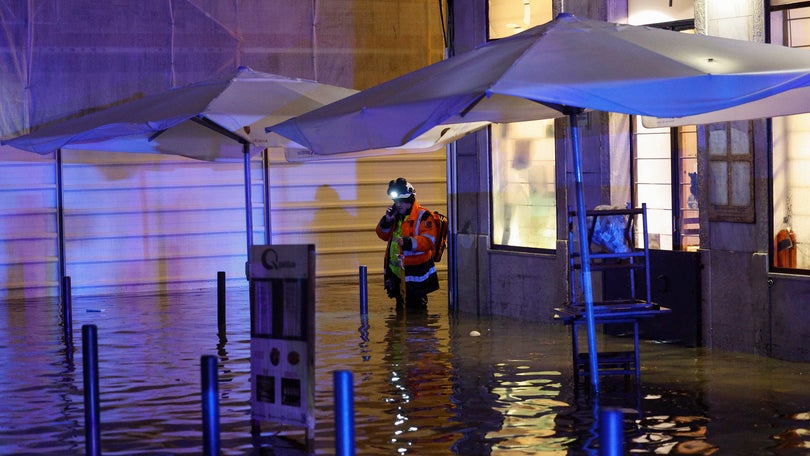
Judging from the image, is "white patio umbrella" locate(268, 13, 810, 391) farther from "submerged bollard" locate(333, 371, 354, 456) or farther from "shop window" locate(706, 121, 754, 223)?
"submerged bollard" locate(333, 371, 354, 456)

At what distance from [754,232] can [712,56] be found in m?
3.56

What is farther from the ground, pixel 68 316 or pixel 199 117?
pixel 199 117

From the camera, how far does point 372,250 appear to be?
2247 centimetres

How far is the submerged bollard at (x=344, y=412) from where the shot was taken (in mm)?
6535

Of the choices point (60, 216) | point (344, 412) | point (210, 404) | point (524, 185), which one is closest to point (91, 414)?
point (210, 404)

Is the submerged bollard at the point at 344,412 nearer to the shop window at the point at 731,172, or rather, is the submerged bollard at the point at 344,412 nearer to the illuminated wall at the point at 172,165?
the shop window at the point at 731,172

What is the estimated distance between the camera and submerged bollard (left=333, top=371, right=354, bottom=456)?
21.4 ft

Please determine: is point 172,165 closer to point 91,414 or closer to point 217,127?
point 217,127

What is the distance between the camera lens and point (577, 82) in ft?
28.3

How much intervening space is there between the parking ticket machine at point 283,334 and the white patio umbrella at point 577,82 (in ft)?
5.42

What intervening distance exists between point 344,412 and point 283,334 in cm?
170

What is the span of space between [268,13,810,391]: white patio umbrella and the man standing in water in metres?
5.17

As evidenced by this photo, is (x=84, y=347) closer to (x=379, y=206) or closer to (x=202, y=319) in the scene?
(x=202, y=319)

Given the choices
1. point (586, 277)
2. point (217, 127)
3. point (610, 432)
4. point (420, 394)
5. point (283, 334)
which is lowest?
point (420, 394)
